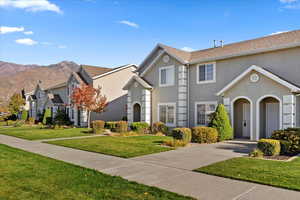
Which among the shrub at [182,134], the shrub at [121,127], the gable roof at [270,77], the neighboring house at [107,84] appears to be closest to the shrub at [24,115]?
the neighboring house at [107,84]

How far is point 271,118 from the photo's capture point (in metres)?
14.6

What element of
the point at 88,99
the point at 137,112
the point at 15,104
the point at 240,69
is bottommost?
the point at 137,112

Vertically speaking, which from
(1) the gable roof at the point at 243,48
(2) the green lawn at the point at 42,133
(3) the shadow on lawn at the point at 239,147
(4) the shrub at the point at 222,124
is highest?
(1) the gable roof at the point at 243,48

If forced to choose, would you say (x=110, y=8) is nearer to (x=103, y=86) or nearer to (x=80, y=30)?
(x=80, y=30)

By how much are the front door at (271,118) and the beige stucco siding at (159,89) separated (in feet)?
23.0

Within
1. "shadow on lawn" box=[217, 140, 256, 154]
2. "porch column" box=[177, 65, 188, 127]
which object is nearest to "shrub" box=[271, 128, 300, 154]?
"shadow on lawn" box=[217, 140, 256, 154]

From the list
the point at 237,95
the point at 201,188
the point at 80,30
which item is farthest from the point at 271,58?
the point at 80,30

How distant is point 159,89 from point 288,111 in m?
10.4

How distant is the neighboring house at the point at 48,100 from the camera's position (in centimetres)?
3191

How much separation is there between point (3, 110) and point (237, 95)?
3730cm

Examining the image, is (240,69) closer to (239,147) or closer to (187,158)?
(239,147)

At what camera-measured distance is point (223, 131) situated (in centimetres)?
1452

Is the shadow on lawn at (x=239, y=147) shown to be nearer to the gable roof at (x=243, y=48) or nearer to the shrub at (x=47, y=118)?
the gable roof at (x=243, y=48)

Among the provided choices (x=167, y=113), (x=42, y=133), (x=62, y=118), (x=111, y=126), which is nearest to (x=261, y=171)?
(x=167, y=113)
